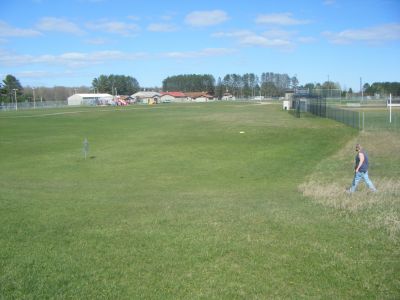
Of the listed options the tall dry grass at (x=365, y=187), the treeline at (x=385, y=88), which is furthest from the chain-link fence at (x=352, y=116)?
the treeline at (x=385, y=88)

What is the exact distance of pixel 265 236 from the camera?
929cm

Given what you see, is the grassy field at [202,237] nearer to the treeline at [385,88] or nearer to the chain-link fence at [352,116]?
the chain-link fence at [352,116]

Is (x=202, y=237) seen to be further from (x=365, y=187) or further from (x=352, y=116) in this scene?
(x=352, y=116)

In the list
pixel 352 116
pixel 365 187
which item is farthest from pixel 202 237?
pixel 352 116

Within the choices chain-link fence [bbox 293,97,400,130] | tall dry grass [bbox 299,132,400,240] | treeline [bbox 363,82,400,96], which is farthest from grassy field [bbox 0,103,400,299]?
treeline [bbox 363,82,400,96]

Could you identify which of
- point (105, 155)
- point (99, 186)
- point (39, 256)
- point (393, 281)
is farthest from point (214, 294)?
point (105, 155)

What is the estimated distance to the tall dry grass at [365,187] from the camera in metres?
10.8

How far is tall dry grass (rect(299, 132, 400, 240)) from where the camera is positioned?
35.4 feet

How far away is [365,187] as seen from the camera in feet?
57.5

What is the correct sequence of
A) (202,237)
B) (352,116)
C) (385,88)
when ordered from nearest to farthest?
(202,237) < (352,116) < (385,88)

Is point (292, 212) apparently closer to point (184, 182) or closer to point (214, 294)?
point (214, 294)

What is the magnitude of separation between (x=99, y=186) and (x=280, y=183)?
820 cm

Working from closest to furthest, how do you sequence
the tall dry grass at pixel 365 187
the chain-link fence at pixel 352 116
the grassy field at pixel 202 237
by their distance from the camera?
the grassy field at pixel 202 237 < the tall dry grass at pixel 365 187 < the chain-link fence at pixel 352 116

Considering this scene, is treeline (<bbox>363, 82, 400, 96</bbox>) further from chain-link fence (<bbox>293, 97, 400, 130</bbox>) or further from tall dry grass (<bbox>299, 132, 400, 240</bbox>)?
tall dry grass (<bbox>299, 132, 400, 240</bbox>)
